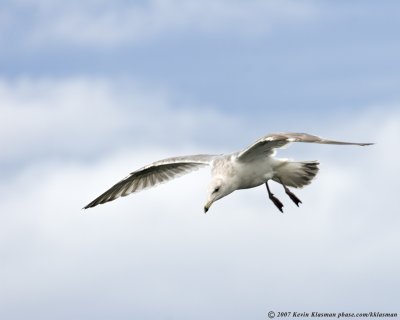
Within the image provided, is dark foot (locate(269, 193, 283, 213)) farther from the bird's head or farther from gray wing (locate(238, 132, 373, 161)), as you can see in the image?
the bird's head

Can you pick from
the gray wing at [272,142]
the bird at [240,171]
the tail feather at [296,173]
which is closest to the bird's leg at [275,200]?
the bird at [240,171]

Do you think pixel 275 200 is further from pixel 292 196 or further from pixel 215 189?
pixel 215 189

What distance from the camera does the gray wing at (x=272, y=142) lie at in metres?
18.7

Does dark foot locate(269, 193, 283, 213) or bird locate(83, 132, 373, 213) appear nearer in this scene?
bird locate(83, 132, 373, 213)

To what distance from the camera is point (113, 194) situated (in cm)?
2378

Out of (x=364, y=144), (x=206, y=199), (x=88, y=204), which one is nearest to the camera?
(x=364, y=144)

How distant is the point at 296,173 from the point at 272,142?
2677 mm

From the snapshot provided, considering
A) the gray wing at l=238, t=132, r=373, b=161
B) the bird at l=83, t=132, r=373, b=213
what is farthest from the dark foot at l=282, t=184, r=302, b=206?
the gray wing at l=238, t=132, r=373, b=161

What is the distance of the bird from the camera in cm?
1989

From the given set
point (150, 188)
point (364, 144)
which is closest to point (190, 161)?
point (150, 188)

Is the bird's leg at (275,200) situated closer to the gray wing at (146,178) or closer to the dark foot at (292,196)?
the dark foot at (292,196)

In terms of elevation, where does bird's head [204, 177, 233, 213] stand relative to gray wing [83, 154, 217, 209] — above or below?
below

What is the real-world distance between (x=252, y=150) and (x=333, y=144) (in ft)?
7.63

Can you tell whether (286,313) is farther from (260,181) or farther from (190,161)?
(190,161)
